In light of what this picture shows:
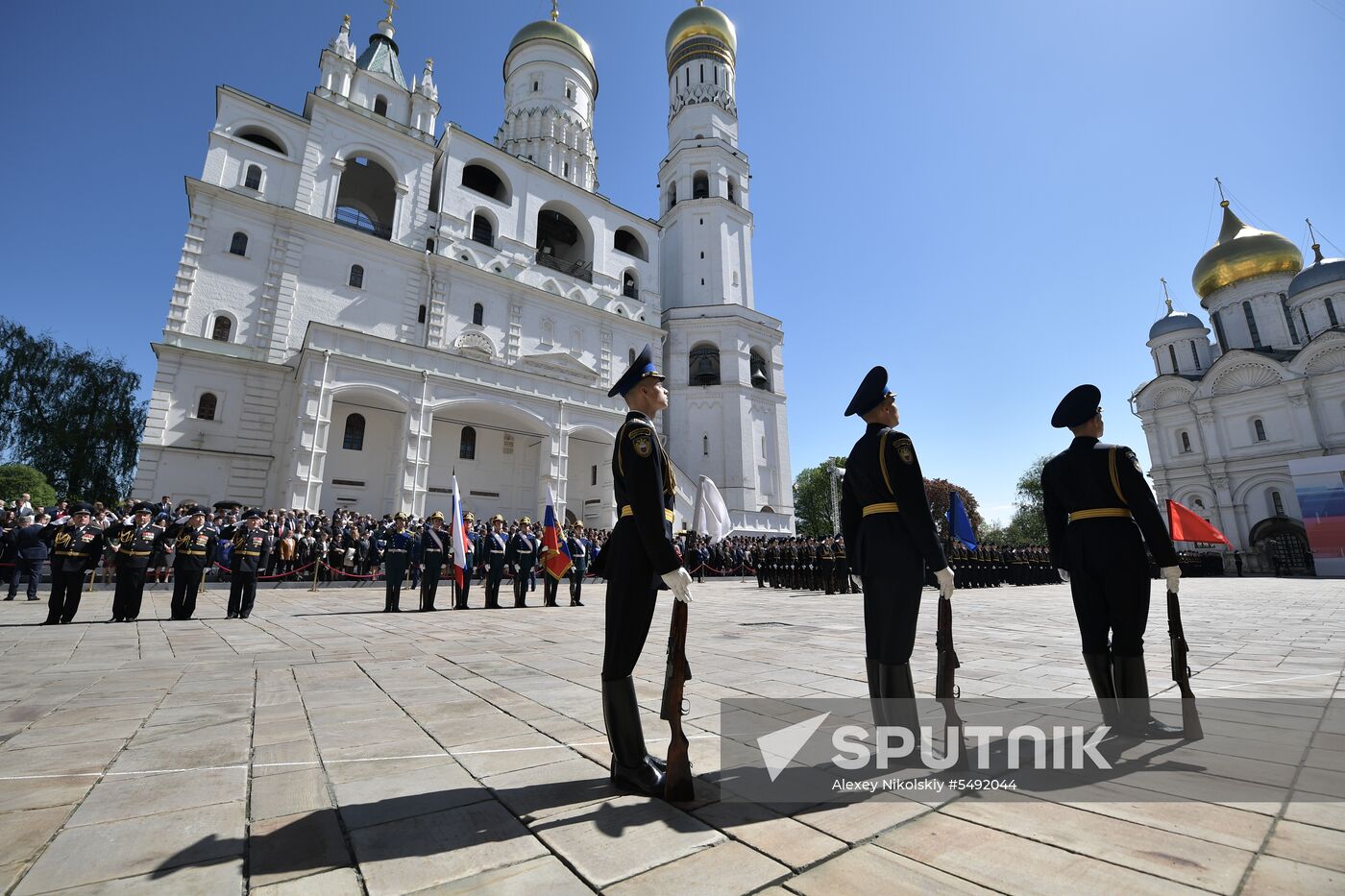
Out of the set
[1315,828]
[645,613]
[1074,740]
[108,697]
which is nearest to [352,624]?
[108,697]

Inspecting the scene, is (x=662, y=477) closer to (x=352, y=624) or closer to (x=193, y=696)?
(x=193, y=696)

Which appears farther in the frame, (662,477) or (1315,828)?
(662,477)

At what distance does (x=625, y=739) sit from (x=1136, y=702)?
2.79 metres

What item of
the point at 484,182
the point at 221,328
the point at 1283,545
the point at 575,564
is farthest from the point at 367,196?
the point at 1283,545

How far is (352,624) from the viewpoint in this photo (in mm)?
8141

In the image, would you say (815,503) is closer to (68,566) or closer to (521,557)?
(521,557)

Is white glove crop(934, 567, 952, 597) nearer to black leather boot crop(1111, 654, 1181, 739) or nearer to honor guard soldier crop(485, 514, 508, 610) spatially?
black leather boot crop(1111, 654, 1181, 739)

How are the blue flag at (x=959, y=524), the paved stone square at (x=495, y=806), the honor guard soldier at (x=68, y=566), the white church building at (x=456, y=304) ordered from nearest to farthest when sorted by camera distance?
the paved stone square at (x=495, y=806) < the honor guard soldier at (x=68, y=566) < the blue flag at (x=959, y=524) < the white church building at (x=456, y=304)

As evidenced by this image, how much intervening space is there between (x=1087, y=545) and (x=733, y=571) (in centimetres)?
2290

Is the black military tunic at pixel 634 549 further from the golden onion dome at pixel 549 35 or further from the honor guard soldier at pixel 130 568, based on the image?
the golden onion dome at pixel 549 35

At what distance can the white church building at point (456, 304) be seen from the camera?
21391mm

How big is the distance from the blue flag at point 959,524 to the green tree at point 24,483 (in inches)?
1428

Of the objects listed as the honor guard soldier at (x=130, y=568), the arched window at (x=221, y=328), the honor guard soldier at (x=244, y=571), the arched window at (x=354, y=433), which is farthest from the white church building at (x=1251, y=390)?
the arched window at (x=221, y=328)

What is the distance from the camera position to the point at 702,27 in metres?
40.1
